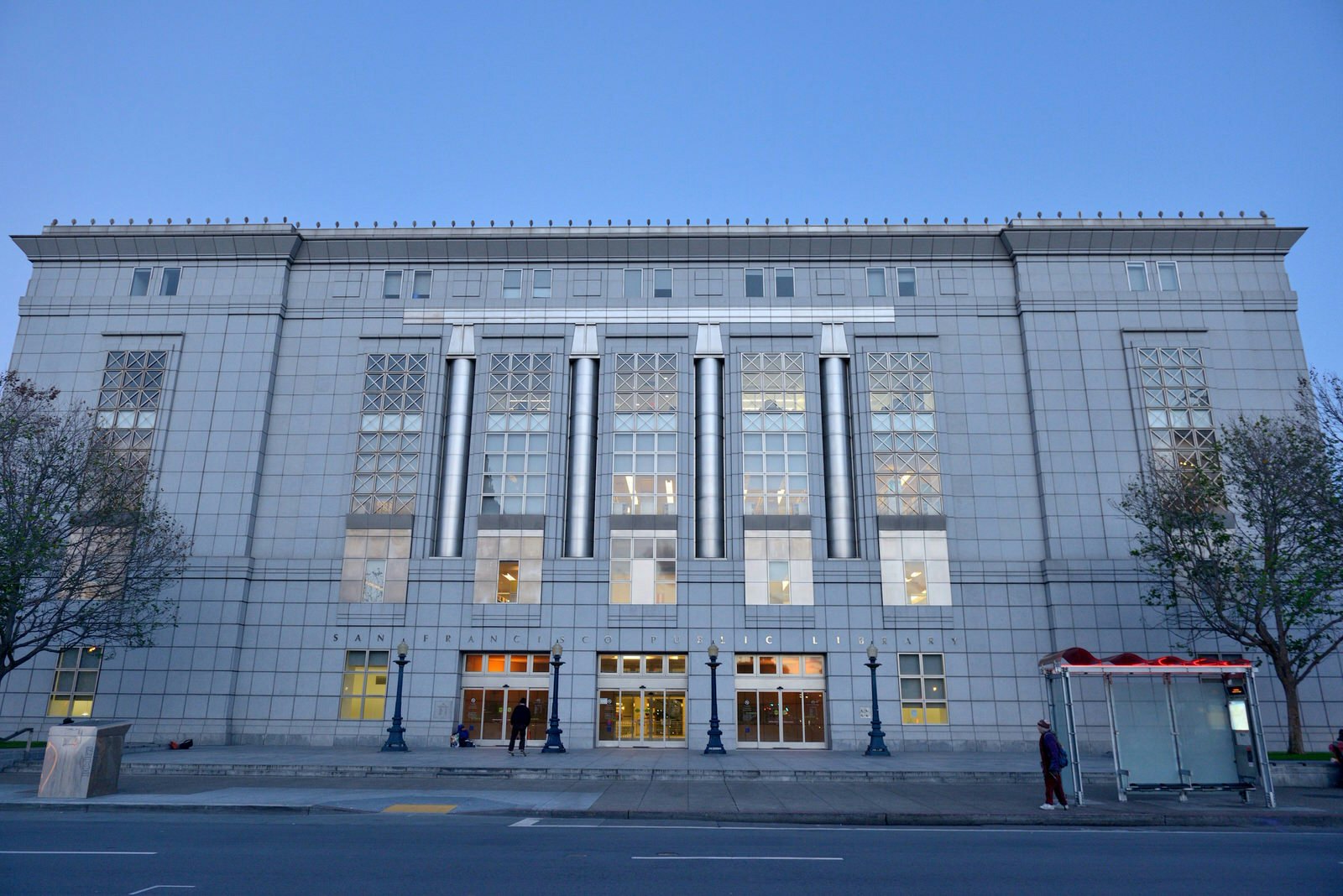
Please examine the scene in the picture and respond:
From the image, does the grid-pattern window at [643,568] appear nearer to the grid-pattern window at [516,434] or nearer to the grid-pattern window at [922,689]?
the grid-pattern window at [516,434]

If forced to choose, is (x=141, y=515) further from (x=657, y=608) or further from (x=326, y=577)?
(x=657, y=608)

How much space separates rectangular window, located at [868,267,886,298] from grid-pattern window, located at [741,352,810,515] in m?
5.47

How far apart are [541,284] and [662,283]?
643 cm

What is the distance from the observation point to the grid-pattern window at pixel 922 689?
38.2 metres

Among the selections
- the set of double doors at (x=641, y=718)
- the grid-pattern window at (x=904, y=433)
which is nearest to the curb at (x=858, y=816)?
the set of double doors at (x=641, y=718)

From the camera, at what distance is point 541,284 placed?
4447 centimetres

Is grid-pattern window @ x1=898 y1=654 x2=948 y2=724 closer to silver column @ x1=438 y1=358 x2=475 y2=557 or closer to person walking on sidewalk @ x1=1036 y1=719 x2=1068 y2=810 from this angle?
person walking on sidewalk @ x1=1036 y1=719 x2=1068 y2=810

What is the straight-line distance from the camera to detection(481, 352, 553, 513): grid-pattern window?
135 ft

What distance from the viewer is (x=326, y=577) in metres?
39.9

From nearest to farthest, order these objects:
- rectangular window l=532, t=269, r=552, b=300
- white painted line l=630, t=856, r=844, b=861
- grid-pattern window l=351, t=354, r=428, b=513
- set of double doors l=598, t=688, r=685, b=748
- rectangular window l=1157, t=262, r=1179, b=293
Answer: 1. white painted line l=630, t=856, r=844, b=861
2. set of double doors l=598, t=688, r=685, b=748
3. grid-pattern window l=351, t=354, r=428, b=513
4. rectangular window l=1157, t=262, r=1179, b=293
5. rectangular window l=532, t=269, r=552, b=300

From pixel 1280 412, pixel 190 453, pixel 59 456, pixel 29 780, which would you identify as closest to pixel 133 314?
pixel 190 453

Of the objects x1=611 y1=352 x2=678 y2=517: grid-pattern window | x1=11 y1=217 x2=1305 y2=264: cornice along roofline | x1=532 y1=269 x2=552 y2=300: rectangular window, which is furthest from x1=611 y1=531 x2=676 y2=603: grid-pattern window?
x1=11 y1=217 x2=1305 y2=264: cornice along roofline

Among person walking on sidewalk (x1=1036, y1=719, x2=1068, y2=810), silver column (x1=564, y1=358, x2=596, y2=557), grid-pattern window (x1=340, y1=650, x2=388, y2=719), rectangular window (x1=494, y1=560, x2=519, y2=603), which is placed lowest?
person walking on sidewalk (x1=1036, y1=719, x2=1068, y2=810)

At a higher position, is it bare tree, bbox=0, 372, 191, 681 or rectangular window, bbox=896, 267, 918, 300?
rectangular window, bbox=896, 267, 918, 300
